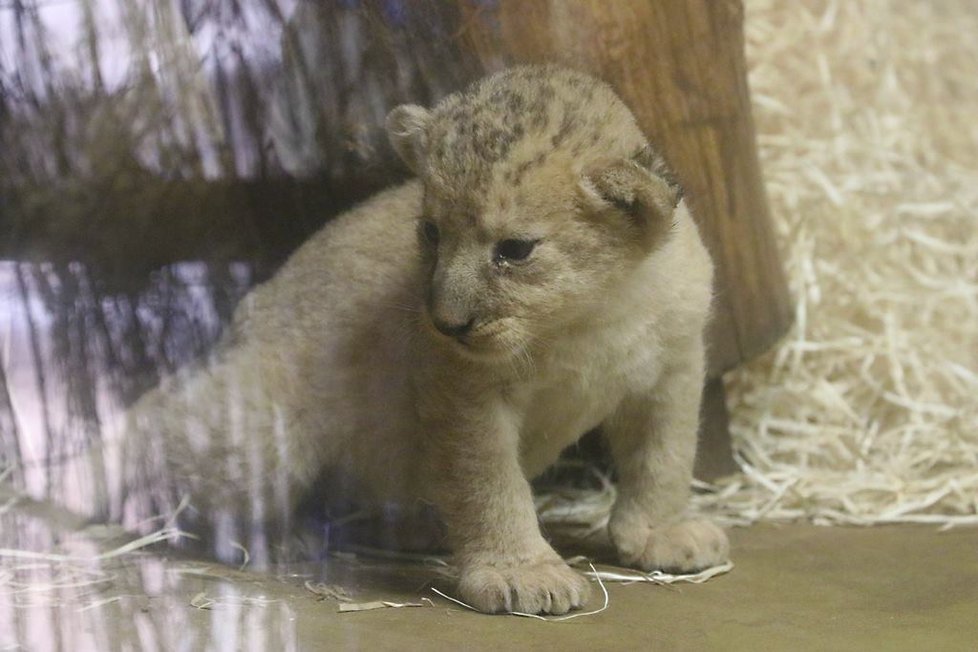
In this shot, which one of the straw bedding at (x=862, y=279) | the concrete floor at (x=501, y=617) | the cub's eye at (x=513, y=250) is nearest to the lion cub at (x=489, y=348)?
the cub's eye at (x=513, y=250)

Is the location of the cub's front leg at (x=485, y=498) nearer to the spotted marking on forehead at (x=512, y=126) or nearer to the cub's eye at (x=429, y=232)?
the cub's eye at (x=429, y=232)

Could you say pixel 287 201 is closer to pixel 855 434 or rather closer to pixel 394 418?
pixel 394 418

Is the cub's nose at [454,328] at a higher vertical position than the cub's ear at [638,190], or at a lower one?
lower

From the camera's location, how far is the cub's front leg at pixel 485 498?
316cm

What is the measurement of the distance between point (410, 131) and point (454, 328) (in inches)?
26.5

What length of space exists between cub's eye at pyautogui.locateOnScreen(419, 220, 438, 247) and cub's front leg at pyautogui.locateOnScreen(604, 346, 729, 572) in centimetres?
83

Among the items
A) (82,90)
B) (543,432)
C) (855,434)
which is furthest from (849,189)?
(82,90)

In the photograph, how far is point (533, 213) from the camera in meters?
2.87

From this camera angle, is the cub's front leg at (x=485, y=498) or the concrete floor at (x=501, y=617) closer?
the concrete floor at (x=501, y=617)

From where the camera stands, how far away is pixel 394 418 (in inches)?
139

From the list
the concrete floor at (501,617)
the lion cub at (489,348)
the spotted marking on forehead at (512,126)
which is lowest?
the concrete floor at (501,617)

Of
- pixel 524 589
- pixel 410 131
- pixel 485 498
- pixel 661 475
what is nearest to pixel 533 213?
pixel 410 131

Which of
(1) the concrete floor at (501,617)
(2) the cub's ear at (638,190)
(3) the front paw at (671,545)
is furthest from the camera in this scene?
(3) the front paw at (671,545)

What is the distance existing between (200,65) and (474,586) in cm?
167
